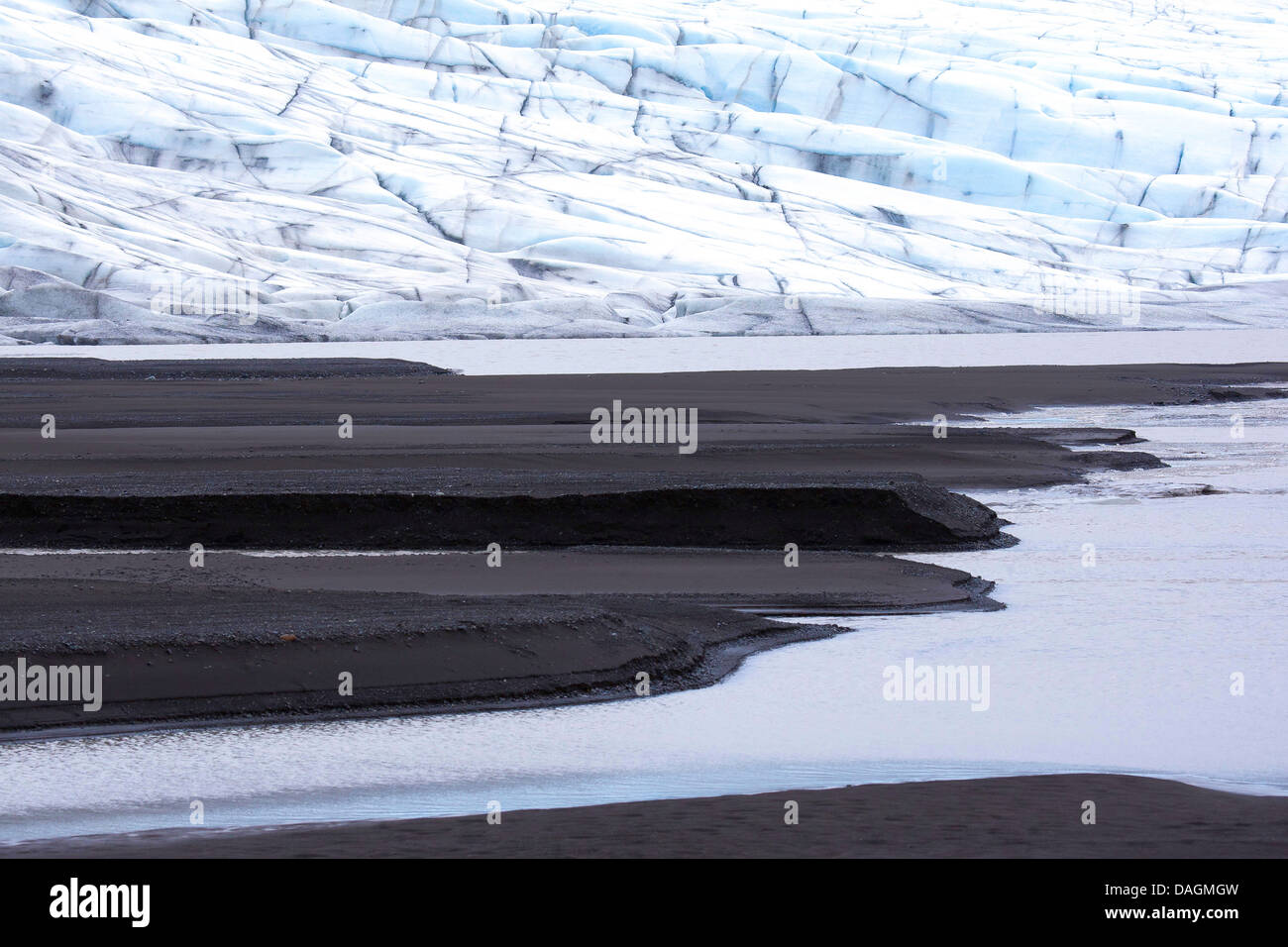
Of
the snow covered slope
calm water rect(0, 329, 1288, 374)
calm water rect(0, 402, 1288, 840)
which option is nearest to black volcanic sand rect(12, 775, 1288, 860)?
calm water rect(0, 402, 1288, 840)

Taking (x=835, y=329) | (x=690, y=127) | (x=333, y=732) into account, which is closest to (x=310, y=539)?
(x=333, y=732)

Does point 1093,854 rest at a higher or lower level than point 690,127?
lower

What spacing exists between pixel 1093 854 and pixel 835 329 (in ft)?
133

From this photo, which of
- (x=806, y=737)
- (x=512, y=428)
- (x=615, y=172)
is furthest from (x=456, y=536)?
(x=615, y=172)

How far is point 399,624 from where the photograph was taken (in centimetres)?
749

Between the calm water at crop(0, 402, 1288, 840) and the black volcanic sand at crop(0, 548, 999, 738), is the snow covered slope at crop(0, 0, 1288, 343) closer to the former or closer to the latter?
the black volcanic sand at crop(0, 548, 999, 738)

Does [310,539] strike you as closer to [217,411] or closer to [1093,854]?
[1093,854]

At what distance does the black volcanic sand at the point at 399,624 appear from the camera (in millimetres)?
6750

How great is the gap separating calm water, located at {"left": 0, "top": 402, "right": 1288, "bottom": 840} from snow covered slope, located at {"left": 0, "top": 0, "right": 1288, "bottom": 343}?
105 ft

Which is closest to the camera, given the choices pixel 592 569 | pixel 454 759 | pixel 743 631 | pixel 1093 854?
pixel 1093 854

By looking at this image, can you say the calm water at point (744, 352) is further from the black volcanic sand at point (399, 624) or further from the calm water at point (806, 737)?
the calm water at point (806, 737)

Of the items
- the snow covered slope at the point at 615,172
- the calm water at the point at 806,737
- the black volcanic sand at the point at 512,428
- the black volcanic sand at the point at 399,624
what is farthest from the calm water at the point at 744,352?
the calm water at the point at 806,737

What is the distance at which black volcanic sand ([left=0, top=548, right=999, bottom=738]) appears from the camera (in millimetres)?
6750
